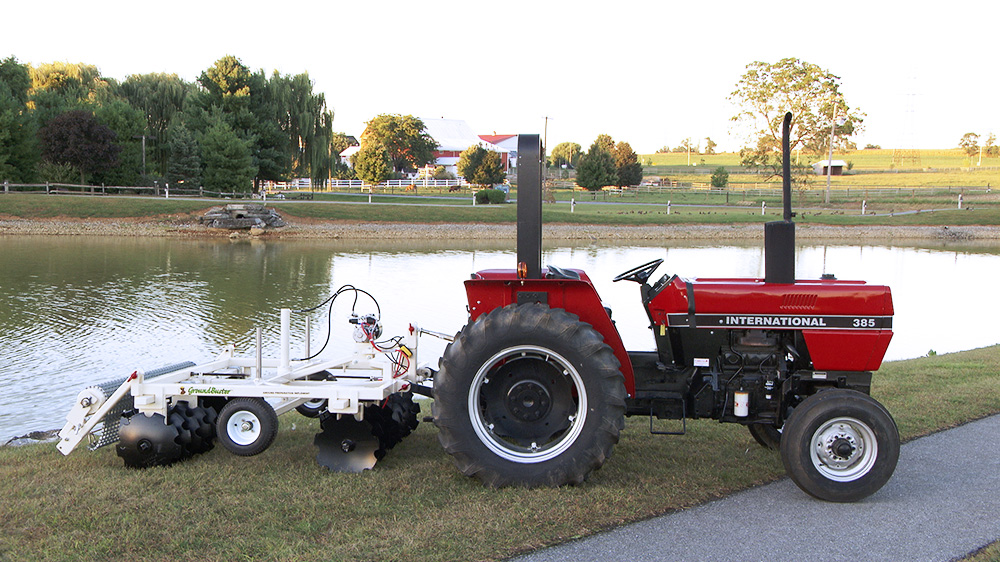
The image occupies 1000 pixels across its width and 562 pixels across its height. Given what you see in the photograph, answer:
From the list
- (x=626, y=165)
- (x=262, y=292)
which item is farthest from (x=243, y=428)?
(x=626, y=165)

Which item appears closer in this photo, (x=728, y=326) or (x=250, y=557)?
(x=250, y=557)

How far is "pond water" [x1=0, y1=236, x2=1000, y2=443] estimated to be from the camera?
1080cm

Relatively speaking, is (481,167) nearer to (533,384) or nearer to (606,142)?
(606,142)

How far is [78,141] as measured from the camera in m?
38.4

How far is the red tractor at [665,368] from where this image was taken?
177 inches

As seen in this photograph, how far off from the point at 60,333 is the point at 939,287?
19690 millimetres

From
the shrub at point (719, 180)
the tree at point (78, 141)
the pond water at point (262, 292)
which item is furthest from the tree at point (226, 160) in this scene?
the shrub at point (719, 180)

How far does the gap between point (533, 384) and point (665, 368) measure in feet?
2.92

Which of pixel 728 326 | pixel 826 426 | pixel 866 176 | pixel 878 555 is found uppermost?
pixel 866 176

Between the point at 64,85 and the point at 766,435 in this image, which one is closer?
the point at 766,435

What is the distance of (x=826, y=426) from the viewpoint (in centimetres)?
455

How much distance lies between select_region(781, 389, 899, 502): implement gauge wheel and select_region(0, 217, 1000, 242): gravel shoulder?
29463mm

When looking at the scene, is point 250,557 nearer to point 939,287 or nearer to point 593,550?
point 593,550

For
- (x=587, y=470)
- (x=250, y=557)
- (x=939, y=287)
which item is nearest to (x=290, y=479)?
(x=250, y=557)
